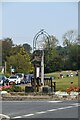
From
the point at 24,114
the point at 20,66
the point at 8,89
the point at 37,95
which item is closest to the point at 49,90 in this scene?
the point at 37,95

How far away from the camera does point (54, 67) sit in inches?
4045

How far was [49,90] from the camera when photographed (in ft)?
94.4

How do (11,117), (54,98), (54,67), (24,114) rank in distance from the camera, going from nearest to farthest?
1. (11,117)
2. (24,114)
3. (54,98)
4. (54,67)

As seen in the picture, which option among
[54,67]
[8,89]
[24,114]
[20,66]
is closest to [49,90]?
[8,89]

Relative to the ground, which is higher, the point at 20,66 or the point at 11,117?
the point at 20,66

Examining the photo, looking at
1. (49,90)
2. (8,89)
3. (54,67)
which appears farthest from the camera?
(54,67)

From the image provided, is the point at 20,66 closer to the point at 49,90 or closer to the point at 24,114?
the point at 49,90

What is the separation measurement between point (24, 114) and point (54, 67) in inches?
3402

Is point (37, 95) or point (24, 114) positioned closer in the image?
point (24, 114)

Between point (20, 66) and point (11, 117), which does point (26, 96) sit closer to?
point (11, 117)

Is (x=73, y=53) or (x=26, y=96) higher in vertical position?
(x=73, y=53)

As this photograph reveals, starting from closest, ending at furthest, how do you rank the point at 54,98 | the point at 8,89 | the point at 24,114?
the point at 24,114, the point at 54,98, the point at 8,89

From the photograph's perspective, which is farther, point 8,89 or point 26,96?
point 8,89

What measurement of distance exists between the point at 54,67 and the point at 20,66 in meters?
19.1
